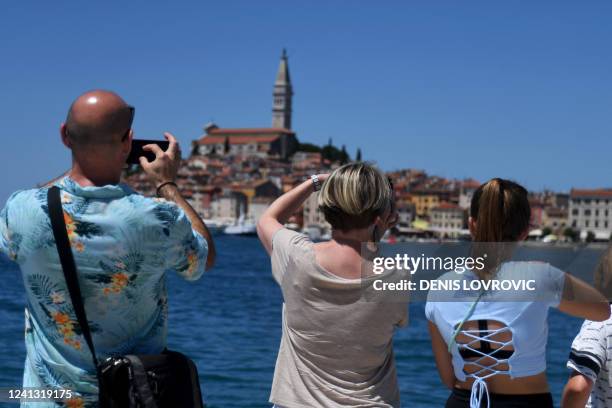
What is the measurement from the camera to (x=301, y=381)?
189 cm

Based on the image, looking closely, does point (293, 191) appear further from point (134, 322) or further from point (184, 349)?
point (184, 349)

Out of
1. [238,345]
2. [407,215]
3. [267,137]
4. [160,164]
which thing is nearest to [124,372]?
[160,164]

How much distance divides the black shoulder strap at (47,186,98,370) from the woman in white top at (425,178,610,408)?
0.77 metres

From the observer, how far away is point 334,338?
6.15 feet

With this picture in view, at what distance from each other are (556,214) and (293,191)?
3577 inches

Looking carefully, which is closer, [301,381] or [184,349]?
[301,381]

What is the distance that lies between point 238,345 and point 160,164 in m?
8.35

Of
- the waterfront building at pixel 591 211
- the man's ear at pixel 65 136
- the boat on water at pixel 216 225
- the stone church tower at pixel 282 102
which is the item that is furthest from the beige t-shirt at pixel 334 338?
the stone church tower at pixel 282 102

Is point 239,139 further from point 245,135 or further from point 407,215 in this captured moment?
point 407,215

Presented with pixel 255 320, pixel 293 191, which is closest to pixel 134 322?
pixel 293 191

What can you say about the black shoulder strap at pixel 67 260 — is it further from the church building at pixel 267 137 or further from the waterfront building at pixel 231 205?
the church building at pixel 267 137

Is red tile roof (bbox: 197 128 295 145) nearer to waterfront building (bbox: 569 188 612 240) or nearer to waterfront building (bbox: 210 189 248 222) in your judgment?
waterfront building (bbox: 210 189 248 222)

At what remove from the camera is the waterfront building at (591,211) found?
87.2 m

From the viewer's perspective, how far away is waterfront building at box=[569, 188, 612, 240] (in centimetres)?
8725
